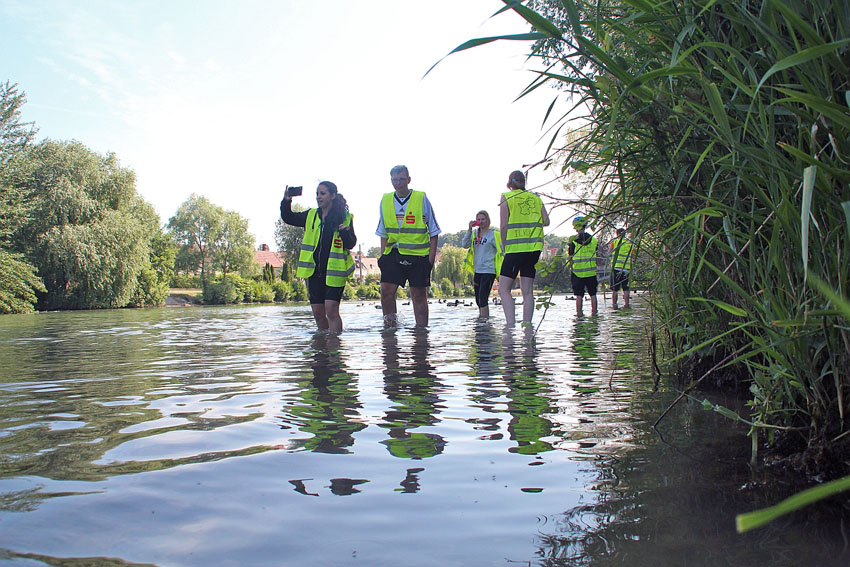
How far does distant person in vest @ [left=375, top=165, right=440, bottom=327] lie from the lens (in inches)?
349

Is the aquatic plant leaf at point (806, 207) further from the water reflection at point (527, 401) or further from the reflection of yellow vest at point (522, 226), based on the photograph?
the reflection of yellow vest at point (522, 226)

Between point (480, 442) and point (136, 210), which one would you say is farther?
point (136, 210)

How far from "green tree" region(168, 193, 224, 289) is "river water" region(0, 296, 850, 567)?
77629mm

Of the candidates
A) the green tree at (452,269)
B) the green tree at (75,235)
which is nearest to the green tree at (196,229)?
the green tree at (452,269)

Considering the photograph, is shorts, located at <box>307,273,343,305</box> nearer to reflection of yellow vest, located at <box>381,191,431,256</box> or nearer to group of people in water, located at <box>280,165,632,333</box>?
group of people in water, located at <box>280,165,632,333</box>

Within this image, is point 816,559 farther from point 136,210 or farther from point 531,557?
point 136,210

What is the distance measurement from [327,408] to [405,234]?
5696 mm

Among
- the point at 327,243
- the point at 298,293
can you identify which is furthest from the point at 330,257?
the point at 298,293

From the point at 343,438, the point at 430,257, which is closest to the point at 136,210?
the point at 430,257

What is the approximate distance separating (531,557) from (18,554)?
122 centimetres


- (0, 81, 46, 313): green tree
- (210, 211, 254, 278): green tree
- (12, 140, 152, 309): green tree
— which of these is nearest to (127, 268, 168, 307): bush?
(12, 140, 152, 309): green tree

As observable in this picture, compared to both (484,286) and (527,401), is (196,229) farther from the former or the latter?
(527,401)

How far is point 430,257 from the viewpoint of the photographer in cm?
913

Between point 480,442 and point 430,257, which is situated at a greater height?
point 430,257
